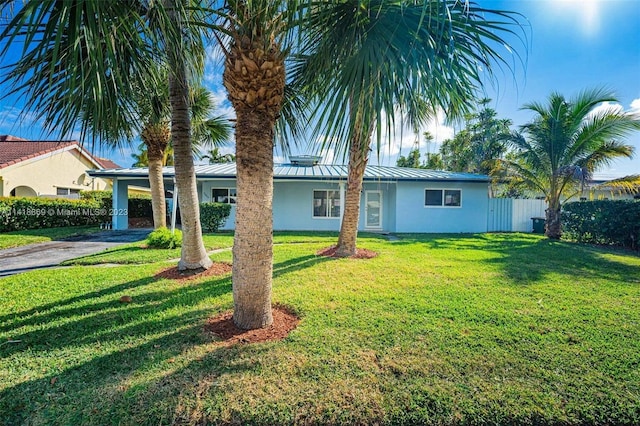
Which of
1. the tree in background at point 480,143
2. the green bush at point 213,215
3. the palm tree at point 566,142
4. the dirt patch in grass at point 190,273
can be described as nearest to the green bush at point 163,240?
the dirt patch in grass at point 190,273

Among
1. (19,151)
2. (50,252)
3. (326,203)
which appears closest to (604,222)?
(326,203)

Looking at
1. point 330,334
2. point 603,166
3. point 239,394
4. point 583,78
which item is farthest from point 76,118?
point 603,166

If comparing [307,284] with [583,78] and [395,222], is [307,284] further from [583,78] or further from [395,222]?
[583,78]

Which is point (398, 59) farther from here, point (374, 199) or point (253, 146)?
point (374, 199)

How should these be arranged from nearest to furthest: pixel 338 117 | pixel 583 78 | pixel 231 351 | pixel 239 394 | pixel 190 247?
pixel 239 394
pixel 338 117
pixel 231 351
pixel 190 247
pixel 583 78

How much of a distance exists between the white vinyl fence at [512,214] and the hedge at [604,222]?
3.68 meters

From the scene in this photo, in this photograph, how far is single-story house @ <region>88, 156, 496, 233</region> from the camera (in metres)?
15.0

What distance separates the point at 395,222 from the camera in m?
15.5

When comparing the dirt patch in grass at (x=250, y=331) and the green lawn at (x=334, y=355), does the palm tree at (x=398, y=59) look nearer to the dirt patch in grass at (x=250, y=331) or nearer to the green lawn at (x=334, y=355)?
the green lawn at (x=334, y=355)

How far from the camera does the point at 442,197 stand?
15.6 meters

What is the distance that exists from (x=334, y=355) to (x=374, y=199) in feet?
45.1

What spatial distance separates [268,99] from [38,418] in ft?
11.9

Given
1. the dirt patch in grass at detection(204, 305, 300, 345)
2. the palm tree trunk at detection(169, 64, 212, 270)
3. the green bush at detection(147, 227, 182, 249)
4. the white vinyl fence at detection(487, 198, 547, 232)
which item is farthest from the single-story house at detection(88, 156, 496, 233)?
the dirt patch in grass at detection(204, 305, 300, 345)

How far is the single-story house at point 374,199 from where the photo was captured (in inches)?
590
